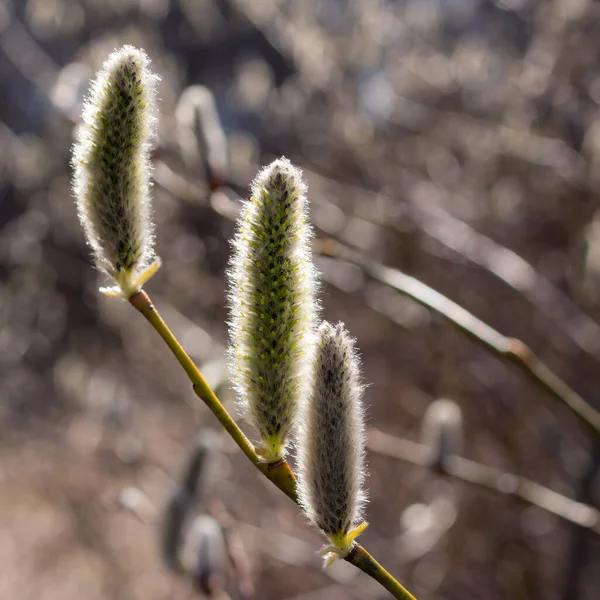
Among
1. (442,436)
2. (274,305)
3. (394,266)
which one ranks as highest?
(394,266)

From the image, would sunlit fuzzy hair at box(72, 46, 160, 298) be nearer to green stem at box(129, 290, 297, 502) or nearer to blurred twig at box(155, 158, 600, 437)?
green stem at box(129, 290, 297, 502)

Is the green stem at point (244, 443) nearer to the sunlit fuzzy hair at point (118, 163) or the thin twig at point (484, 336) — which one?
the sunlit fuzzy hair at point (118, 163)

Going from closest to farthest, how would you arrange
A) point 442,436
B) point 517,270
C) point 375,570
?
point 375,570 < point 442,436 < point 517,270

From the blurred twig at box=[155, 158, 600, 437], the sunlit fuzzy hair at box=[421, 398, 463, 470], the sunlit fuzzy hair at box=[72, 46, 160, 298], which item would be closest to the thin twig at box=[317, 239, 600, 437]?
the blurred twig at box=[155, 158, 600, 437]

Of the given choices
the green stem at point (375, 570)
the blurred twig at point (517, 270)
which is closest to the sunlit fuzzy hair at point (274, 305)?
the green stem at point (375, 570)

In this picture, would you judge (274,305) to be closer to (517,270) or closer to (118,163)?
(118,163)

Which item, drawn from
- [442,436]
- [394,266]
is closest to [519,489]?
[442,436]
